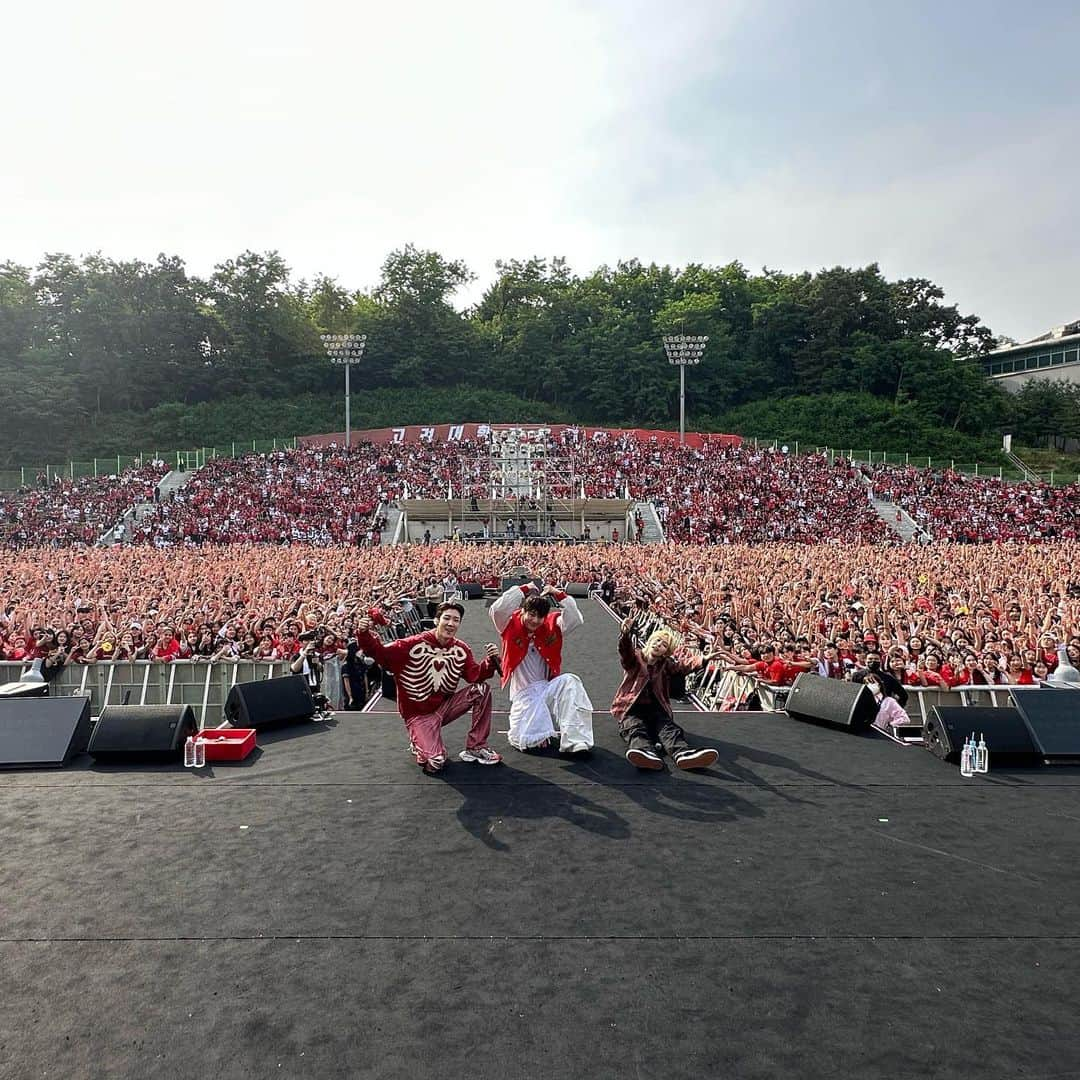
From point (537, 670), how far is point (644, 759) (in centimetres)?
120

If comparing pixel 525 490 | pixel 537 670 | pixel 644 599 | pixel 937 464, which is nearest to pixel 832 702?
pixel 537 670

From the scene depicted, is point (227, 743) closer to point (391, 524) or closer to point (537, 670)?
point (537, 670)

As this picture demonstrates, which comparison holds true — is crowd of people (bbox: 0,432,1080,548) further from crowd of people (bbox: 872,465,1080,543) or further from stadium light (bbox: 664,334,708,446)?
stadium light (bbox: 664,334,708,446)

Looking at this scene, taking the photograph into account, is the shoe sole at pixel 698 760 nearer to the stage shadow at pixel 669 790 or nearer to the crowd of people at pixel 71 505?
the stage shadow at pixel 669 790

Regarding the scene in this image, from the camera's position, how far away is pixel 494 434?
5094 centimetres

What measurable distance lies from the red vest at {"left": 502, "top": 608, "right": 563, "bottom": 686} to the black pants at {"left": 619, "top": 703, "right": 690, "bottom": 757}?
734 mm

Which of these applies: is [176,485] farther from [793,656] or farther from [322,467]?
[793,656]

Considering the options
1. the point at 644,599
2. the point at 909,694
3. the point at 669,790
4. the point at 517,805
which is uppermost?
the point at 644,599

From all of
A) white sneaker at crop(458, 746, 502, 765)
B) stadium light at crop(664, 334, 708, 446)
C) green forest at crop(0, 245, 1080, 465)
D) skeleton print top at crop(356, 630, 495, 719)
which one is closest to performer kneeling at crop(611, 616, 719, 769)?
white sneaker at crop(458, 746, 502, 765)

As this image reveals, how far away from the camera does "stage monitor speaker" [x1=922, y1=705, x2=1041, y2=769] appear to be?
249 inches

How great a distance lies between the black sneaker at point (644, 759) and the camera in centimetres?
603

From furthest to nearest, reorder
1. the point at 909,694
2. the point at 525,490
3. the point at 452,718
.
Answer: the point at 525,490 < the point at 909,694 < the point at 452,718

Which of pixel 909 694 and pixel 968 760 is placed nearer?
pixel 968 760

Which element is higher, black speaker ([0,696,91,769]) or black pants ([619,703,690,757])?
black pants ([619,703,690,757])
